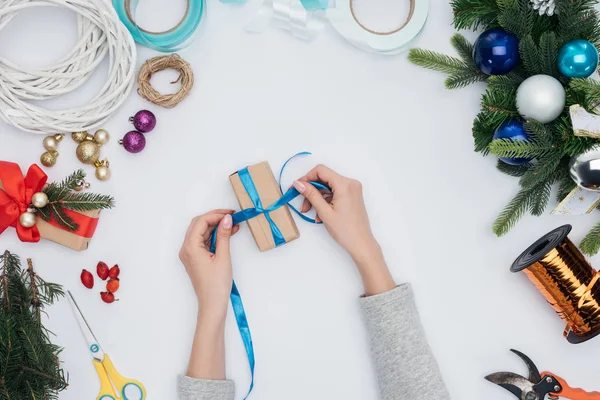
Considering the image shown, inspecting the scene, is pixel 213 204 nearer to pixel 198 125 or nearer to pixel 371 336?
pixel 198 125

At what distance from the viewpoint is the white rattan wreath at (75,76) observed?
4.61ft

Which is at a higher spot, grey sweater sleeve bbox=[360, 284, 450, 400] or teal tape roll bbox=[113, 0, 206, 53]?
teal tape roll bbox=[113, 0, 206, 53]

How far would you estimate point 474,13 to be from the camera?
1.31m

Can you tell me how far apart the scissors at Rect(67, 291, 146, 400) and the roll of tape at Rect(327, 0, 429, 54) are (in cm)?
104

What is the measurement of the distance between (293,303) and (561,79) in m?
0.85

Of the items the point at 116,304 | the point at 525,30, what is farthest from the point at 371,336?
the point at 525,30

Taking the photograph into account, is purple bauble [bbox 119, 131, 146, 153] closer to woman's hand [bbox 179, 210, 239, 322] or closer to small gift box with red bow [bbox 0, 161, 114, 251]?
small gift box with red bow [bbox 0, 161, 114, 251]

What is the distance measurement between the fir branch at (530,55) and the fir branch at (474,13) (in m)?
0.12

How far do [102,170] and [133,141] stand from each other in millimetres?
120

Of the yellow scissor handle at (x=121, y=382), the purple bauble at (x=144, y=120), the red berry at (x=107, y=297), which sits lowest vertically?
the yellow scissor handle at (x=121, y=382)

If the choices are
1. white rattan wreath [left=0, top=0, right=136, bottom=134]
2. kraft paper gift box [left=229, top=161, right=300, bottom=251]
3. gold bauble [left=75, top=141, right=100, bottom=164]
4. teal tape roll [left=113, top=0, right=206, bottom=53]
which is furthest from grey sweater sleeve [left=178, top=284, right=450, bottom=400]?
teal tape roll [left=113, top=0, right=206, bottom=53]

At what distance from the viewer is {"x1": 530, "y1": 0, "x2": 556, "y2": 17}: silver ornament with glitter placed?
1.19 metres

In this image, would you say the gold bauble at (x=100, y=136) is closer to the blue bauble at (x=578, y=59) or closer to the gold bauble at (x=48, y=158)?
the gold bauble at (x=48, y=158)

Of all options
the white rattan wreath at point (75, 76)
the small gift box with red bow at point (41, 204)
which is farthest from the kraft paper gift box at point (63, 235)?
the white rattan wreath at point (75, 76)
